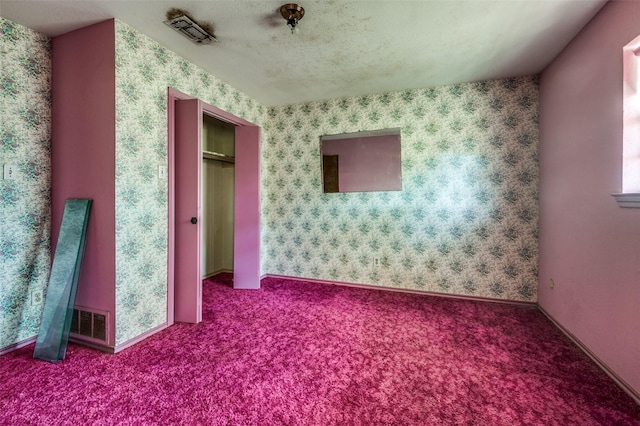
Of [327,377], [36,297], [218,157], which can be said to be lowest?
[327,377]

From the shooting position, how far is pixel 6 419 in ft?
4.55

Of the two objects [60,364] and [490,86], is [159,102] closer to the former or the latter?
[60,364]

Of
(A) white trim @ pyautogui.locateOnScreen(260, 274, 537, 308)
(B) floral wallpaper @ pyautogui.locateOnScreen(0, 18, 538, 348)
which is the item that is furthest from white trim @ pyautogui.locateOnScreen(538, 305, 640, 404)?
(B) floral wallpaper @ pyautogui.locateOnScreen(0, 18, 538, 348)

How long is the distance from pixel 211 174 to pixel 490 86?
368cm

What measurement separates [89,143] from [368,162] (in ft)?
8.90

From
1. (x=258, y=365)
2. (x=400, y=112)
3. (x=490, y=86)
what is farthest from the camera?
(x=400, y=112)

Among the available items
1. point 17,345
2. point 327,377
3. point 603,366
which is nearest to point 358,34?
point 327,377

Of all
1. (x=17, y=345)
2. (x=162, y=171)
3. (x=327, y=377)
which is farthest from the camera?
(x=162, y=171)

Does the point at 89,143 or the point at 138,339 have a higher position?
the point at 89,143

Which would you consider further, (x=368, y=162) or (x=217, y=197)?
(x=217, y=197)

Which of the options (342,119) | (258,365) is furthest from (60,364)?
(342,119)

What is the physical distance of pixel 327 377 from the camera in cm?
173

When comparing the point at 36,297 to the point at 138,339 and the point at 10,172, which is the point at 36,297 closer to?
the point at 138,339

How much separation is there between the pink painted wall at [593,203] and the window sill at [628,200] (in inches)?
2.2
